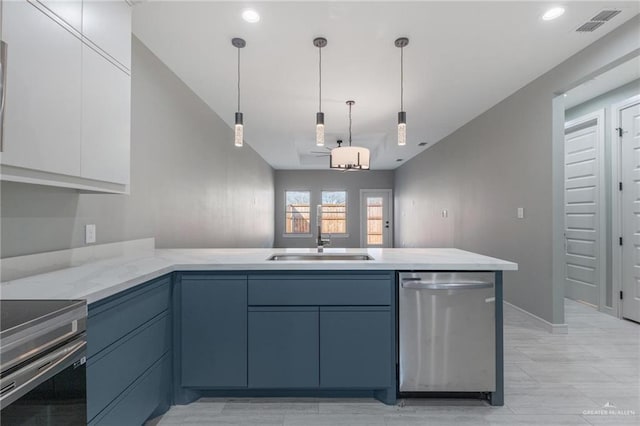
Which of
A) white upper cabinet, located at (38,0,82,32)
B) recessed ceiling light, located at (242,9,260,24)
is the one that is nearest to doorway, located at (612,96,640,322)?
recessed ceiling light, located at (242,9,260,24)

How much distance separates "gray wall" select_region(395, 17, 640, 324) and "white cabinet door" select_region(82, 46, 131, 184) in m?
3.69

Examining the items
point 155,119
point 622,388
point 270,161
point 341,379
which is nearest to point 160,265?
point 341,379

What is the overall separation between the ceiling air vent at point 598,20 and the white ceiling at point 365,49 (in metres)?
0.05

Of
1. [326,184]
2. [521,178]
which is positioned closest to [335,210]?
[326,184]

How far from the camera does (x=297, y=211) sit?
31.2ft

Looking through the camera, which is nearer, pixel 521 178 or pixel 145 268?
pixel 145 268

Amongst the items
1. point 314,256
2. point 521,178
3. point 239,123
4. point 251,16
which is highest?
point 251,16

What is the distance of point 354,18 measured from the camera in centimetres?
225

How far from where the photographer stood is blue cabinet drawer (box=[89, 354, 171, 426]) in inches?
51.4

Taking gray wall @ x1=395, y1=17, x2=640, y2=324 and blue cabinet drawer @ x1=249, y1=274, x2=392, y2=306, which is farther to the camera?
gray wall @ x1=395, y1=17, x2=640, y2=324

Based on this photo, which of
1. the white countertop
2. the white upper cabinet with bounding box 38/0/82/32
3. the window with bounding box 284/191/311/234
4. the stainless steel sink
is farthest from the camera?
the window with bounding box 284/191/311/234

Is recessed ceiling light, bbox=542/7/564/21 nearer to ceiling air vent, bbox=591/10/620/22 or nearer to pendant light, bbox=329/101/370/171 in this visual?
ceiling air vent, bbox=591/10/620/22

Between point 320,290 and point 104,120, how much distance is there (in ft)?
5.06

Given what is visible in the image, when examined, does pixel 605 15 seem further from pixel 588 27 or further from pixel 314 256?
pixel 314 256
